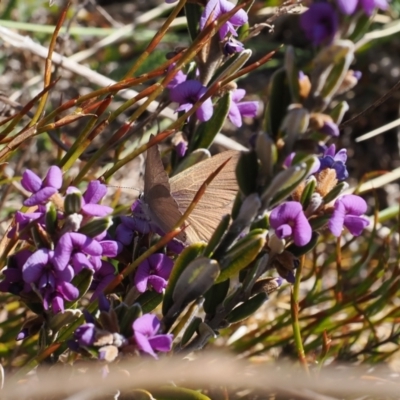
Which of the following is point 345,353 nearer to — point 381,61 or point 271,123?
point 271,123

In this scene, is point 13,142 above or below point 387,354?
above

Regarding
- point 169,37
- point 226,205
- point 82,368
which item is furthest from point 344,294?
point 169,37

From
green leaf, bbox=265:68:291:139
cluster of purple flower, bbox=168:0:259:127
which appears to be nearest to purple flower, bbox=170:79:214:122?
cluster of purple flower, bbox=168:0:259:127

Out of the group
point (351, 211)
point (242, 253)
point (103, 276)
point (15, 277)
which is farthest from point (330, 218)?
point (15, 277)

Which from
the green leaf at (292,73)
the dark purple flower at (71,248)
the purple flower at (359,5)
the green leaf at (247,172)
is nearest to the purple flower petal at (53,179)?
the dark purple flower at (71,248)

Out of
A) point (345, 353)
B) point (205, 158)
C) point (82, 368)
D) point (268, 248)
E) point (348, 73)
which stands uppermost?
point (348, 73)

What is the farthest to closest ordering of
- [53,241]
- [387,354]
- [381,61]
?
[381,61]
[387,354]
[53,241]
